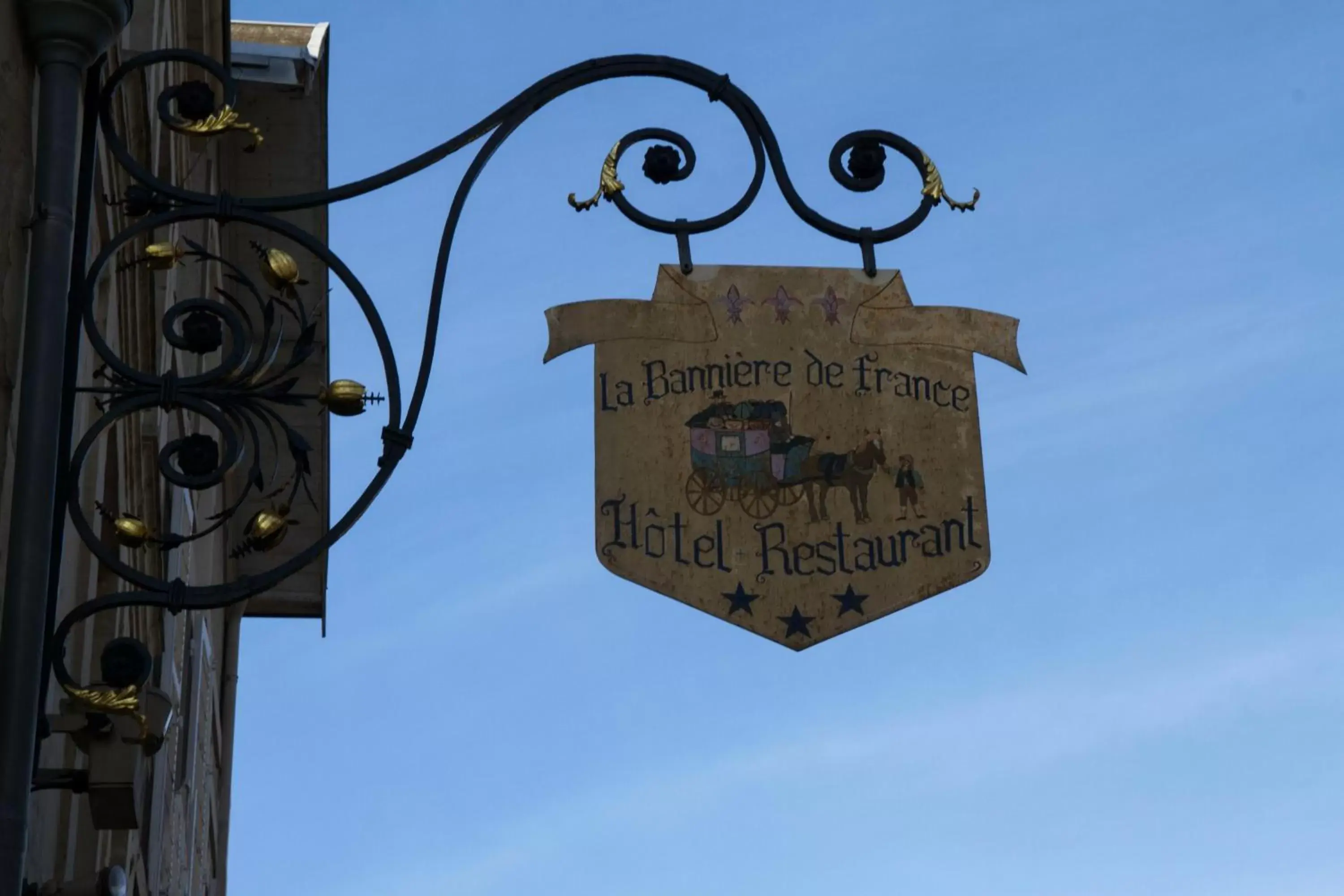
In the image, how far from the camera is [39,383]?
5.46m

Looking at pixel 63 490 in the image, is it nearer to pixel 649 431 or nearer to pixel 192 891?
pixel 649 431

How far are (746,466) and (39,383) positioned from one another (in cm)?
173

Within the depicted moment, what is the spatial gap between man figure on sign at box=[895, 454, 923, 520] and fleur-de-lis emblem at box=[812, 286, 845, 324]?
41cm

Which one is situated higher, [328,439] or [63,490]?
[328,439]

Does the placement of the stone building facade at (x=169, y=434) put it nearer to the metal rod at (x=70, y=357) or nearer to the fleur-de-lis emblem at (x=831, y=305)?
the metal rod at (x=70, y=357)

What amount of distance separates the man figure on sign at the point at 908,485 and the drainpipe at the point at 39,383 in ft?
6.82

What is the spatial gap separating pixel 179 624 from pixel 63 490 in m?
7.57

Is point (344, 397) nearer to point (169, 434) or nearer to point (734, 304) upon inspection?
point (734, 304)

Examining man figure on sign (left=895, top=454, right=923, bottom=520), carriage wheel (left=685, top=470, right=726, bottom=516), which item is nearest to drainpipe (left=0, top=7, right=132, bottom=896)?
carriage wheel (left=685, top=470, right=726, bottom=516)

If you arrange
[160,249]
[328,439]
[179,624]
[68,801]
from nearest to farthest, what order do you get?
[160,249]
[68,801]
[179,624]
[328,439]

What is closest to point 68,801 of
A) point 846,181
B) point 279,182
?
point 846,181

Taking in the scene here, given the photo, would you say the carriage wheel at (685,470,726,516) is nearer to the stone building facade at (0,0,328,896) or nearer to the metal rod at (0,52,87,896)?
the stone building facade at (0,0,328,896)

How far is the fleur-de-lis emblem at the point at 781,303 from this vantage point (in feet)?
20.9

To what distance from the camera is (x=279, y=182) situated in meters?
14.6
